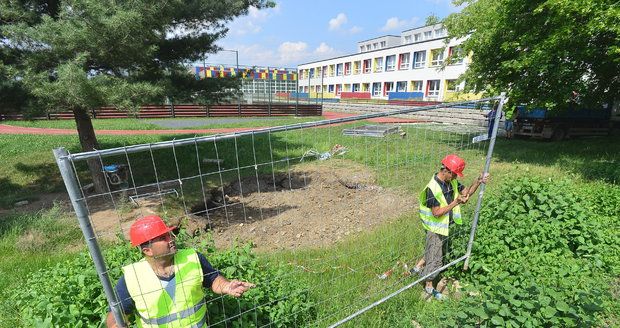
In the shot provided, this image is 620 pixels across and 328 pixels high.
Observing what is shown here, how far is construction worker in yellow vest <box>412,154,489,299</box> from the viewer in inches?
138

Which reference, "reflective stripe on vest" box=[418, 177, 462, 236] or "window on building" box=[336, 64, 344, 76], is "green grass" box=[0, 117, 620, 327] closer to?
"reflective stripe on vest" box=[418, 177, 462, 236]

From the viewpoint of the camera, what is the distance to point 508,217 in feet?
14.2

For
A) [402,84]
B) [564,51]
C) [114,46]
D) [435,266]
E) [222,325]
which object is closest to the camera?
[222,325]

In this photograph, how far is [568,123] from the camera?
1490 cm

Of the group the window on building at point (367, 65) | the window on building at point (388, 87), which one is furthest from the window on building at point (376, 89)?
the window on building at point (367, 65)

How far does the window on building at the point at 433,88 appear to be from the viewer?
39119 mm

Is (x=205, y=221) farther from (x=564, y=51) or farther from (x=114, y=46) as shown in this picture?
(x=564, y=51)

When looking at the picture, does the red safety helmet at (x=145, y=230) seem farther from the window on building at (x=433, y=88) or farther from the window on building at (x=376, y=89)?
the window on building at (x=376, y=89)

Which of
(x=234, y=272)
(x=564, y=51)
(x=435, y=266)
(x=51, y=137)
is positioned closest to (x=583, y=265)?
(x=435, y=266)

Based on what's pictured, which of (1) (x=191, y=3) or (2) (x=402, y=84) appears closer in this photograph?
(1) (x=191, y=3)

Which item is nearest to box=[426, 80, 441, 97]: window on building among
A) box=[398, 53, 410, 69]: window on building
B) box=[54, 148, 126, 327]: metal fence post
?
box=[398, 53, 410, 69]: window on building

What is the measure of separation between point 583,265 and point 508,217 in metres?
0.88

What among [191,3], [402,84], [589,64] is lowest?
[402,84]

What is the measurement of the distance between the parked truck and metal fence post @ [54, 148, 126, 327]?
53.3ft
